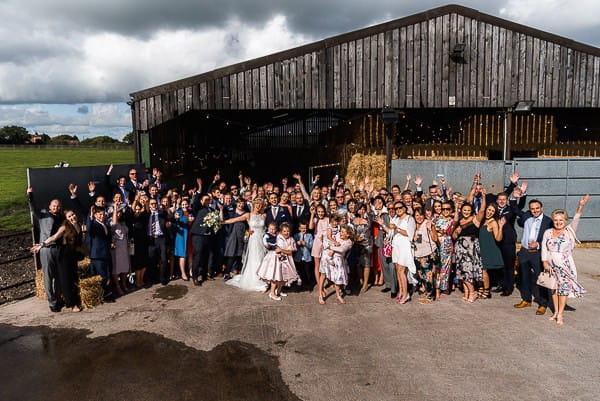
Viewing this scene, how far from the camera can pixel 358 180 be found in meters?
14.4

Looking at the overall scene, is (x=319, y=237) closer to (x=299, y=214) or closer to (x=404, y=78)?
(x=299, y=214)

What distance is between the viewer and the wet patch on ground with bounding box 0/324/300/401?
474cm

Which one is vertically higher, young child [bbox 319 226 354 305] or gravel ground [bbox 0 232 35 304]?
young child [bbox 319 226 354 305]

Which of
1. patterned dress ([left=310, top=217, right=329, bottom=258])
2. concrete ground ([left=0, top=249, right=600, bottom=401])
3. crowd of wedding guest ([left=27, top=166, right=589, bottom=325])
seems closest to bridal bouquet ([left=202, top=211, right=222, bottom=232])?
crowd of wedding guest ([left=27, top=166, right=589, bottom=325])

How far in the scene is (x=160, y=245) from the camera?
8.27 meters

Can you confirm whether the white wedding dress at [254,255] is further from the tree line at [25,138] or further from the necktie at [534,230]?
the tree line at [25,138]

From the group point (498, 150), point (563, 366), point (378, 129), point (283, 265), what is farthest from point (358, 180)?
point (563, 366)

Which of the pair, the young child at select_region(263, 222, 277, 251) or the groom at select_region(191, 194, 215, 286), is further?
the groom at select_region(191, 194, 215, 286)

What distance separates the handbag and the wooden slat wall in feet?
25.3

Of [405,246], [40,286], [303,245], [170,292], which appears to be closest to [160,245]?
[170,292]

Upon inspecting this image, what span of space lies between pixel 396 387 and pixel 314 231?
3.90 m

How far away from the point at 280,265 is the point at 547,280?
429 cm

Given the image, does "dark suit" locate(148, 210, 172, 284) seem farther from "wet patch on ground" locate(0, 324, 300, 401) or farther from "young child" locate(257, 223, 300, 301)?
"wet patch on ground" locate(0, 324, 300, 401)

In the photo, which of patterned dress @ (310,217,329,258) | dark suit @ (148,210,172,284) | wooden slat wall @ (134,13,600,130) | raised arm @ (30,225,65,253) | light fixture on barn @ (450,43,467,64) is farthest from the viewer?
wooden slat wall @ (134,13,600,130)
